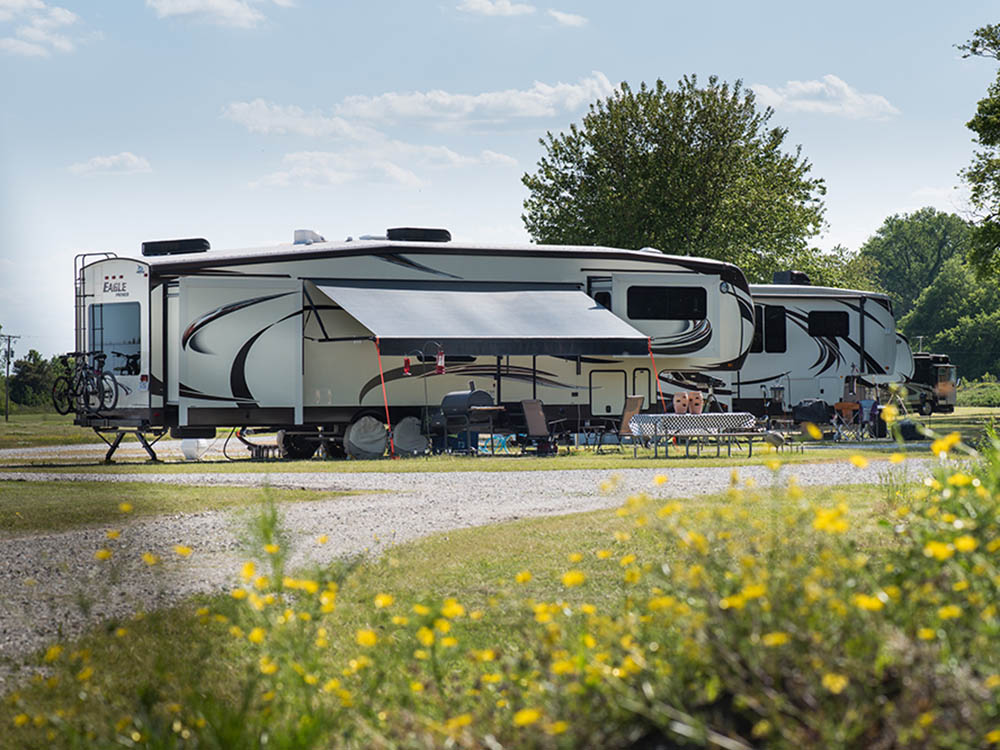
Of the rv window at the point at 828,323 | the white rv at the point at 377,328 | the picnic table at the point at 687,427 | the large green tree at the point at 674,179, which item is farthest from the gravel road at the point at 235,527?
the large green tree at the point at 674,179

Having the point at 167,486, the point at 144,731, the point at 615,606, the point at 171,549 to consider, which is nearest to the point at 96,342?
the point at 167,486

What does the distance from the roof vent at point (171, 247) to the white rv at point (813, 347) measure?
371 inches

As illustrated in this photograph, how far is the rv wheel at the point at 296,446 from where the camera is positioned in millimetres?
17250

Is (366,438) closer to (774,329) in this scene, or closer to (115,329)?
(115,329)

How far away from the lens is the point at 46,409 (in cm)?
2975

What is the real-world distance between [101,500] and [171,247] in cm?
730

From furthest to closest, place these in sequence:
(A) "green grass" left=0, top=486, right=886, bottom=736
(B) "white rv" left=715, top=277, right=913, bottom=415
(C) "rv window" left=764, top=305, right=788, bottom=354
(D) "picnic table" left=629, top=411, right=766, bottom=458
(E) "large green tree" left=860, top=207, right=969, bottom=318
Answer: (E) "large green tree" left=860, top=207, right=969, bottom=318, (C) "rv window" left=764, top=305, right=788, bottom=354, (B) "white rv" left=715, top=277, right=913, bottom=415, (D) "picnic table" left=629, top=411, right=766, bottom=458, (A) "green grass" left=0, top=486, right=886, bottom=736

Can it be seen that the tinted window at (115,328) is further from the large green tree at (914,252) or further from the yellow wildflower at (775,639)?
the large green tree at (914,252)

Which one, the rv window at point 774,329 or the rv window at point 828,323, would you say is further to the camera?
the rv window at point 828,323

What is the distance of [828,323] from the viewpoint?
21.8 meters

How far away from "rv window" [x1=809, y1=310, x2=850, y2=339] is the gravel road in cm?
871

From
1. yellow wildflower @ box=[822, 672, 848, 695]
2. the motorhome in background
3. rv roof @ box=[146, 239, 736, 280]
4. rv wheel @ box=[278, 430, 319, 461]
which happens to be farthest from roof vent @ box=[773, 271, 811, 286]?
yellow wildflower @ box=[822, 672, 848, 695]

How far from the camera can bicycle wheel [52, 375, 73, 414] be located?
1606 centimetres

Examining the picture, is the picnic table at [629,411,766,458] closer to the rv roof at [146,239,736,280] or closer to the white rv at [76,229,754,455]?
the white rv at [76,229,754,455]
